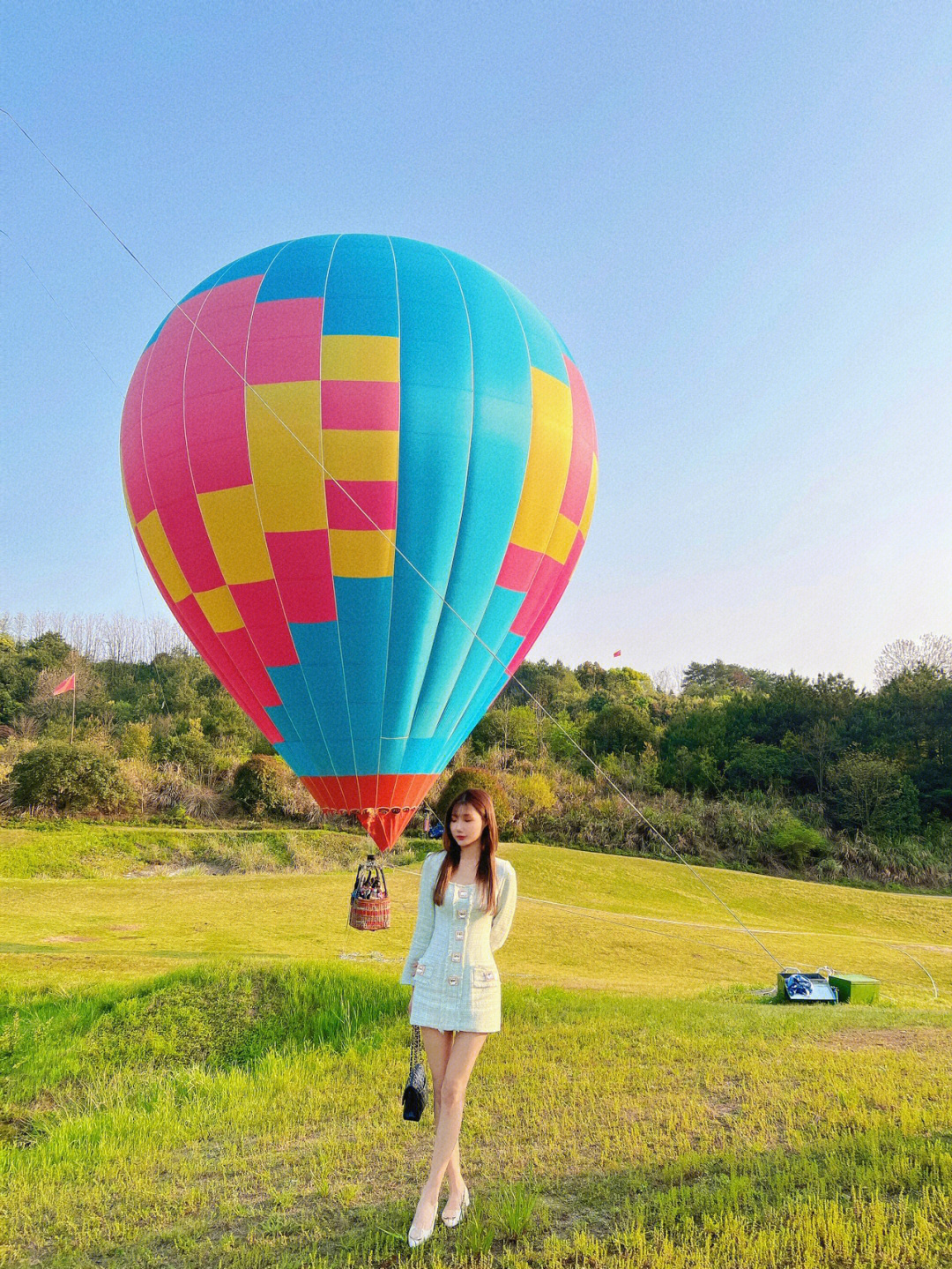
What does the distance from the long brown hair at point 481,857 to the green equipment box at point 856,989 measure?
7.70 meters

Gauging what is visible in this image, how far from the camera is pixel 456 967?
2941mm

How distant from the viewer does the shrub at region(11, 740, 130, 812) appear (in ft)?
70.7

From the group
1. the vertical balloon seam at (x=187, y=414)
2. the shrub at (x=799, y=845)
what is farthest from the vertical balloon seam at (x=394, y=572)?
the shrub at (x=799, y=845)

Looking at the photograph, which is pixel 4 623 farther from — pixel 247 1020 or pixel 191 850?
pixel 247 1020

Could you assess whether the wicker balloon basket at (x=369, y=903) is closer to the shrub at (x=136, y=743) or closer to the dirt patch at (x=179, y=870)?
the dirt patch at (x=179, y=870)

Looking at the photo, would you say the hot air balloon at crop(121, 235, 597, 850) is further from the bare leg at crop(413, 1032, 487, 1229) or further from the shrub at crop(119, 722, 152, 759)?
the shrub at crop(119, 722, 152, 759)

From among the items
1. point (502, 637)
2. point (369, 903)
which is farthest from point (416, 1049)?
point (502, 637)

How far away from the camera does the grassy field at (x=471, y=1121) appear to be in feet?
9.55

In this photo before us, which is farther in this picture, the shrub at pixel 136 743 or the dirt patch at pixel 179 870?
the shrub at pixel 136 743

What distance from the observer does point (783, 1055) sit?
5.19 meters

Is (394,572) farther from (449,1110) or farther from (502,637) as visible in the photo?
(449,1110)

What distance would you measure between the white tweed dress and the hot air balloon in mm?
5187

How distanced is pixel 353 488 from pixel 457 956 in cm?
577

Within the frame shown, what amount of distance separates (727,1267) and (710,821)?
2287 cm
